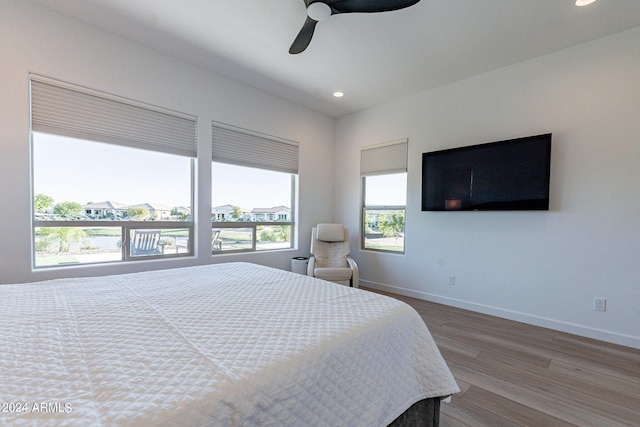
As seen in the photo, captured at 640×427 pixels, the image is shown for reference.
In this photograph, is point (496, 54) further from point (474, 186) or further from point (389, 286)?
point (389, 286)

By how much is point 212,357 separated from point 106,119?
9.36ft

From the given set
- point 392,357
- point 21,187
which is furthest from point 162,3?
point 392,357

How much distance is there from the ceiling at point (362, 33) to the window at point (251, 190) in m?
0.86

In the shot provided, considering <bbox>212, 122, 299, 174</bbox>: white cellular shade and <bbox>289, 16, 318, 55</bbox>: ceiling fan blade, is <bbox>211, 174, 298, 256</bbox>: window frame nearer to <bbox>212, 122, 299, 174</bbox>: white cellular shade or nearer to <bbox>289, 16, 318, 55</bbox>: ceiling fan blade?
<bbox>212, 122, 299, 174</bbox>: white cellular shade

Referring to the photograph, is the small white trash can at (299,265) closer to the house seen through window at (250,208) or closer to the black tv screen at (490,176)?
the house seen through window at (250,208)

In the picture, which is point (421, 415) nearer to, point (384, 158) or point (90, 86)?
point (384, 158)

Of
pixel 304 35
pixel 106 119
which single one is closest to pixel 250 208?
pixel 106 119

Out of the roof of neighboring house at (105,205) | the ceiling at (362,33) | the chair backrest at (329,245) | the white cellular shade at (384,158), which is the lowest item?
the chair backrest at (329,245)

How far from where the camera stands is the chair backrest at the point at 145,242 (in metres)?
2.94

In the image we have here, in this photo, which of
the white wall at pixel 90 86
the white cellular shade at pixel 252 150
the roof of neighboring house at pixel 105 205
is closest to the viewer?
the white wall at pixel 90 86

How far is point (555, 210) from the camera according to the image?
9.27 ft

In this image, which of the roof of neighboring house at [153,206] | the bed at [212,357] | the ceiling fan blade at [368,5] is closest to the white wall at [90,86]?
the roof of neighboring house at [153,206]

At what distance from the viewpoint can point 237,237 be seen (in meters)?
3.75

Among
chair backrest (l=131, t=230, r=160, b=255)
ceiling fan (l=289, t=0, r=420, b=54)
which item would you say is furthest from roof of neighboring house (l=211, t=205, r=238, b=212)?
ceiling fan (l=289, t=0, r=420, b=54)
